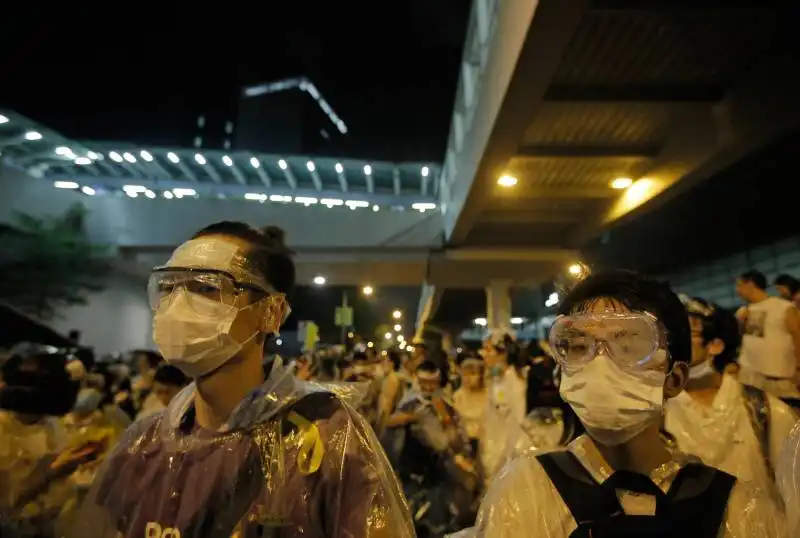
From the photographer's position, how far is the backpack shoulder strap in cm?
143

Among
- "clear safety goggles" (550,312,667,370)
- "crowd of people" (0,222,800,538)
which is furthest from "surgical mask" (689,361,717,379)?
"clear safety goggles" (550,312,667,370)

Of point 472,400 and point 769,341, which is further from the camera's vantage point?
point 472,400

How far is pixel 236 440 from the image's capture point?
184cm

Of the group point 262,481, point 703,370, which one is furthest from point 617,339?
point 703,370

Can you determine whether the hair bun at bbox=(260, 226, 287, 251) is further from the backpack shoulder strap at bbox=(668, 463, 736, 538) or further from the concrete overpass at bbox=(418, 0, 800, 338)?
the concrete overpass at bbox=(418, 0, 800, 338)

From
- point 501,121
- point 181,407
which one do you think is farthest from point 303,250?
point 181,407

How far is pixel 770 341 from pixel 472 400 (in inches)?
120

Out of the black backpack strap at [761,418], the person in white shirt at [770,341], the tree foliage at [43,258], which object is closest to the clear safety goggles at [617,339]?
the black backpack strap at [761,418]

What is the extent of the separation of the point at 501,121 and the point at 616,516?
605 cm

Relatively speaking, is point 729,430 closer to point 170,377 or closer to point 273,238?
point 273,238

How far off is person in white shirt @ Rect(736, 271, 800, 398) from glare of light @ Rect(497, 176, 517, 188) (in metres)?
4.95

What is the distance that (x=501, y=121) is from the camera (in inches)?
276

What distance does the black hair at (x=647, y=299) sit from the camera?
169 centimetres

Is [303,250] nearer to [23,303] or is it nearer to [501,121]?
[23,303]
